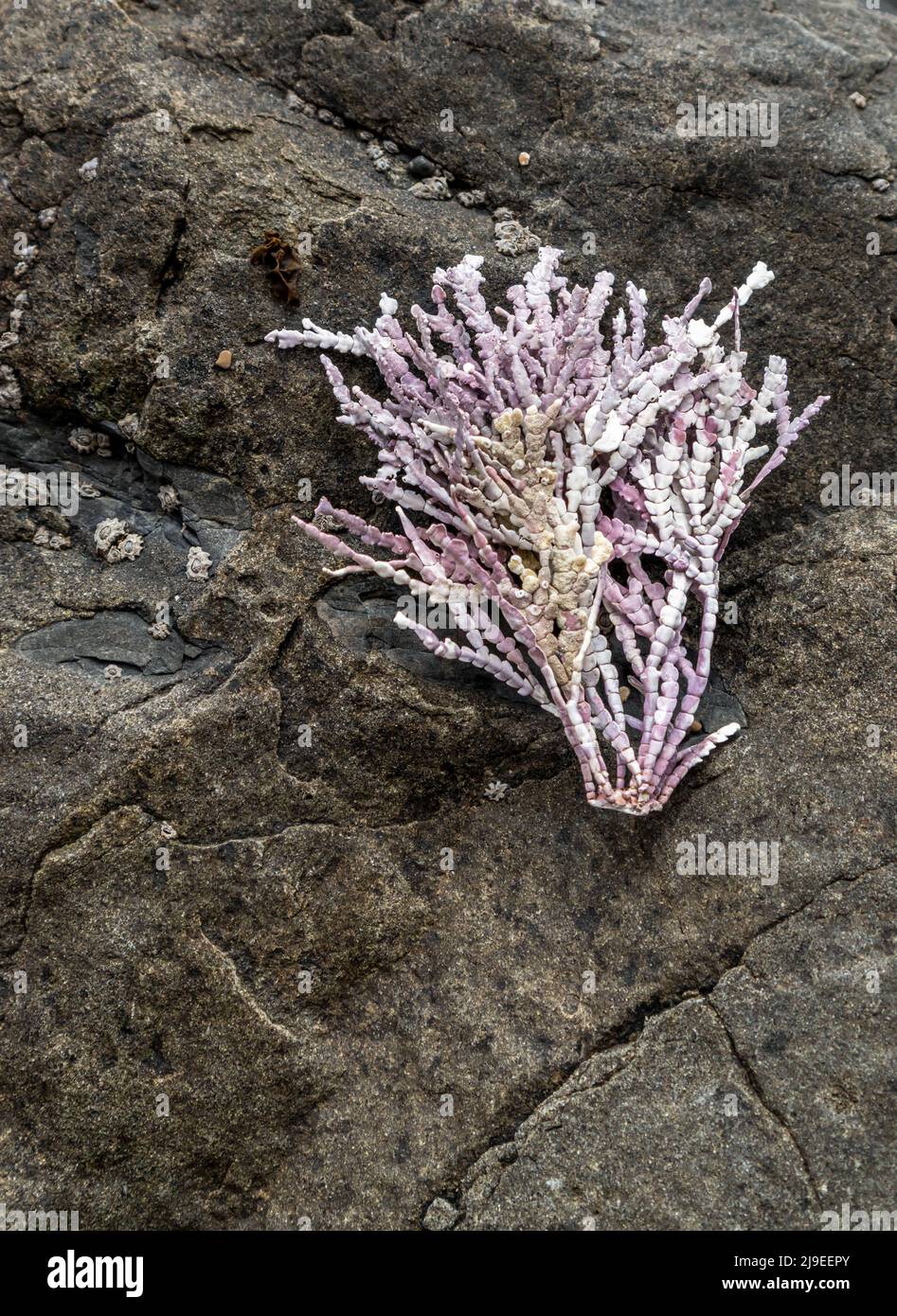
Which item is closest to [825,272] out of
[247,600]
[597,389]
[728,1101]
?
[597,389]

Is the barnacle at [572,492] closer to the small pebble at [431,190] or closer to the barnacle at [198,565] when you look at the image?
the barnacle at [198,565]

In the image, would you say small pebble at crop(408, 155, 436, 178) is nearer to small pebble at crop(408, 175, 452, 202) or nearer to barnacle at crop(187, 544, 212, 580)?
Answer: small pebble at crop(408, 175, 452, 202)

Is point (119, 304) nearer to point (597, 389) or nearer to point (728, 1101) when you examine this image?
point (597, 389)

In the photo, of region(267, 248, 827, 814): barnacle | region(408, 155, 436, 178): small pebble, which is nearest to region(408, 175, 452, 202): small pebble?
region(408, 155, 436, 178): small pebble

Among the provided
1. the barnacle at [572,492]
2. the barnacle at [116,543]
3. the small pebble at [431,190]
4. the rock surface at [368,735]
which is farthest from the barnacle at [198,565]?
the small pebble at [431,190]

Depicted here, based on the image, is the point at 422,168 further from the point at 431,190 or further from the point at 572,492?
the point at 572,492

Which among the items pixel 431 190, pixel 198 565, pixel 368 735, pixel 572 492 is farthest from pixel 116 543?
pixel 431 190

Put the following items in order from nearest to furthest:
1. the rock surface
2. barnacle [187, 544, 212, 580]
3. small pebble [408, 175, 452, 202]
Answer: the rock surface → barnacle [187, 544, 212, 580] → small pebble [408, 175, 452, 202]
